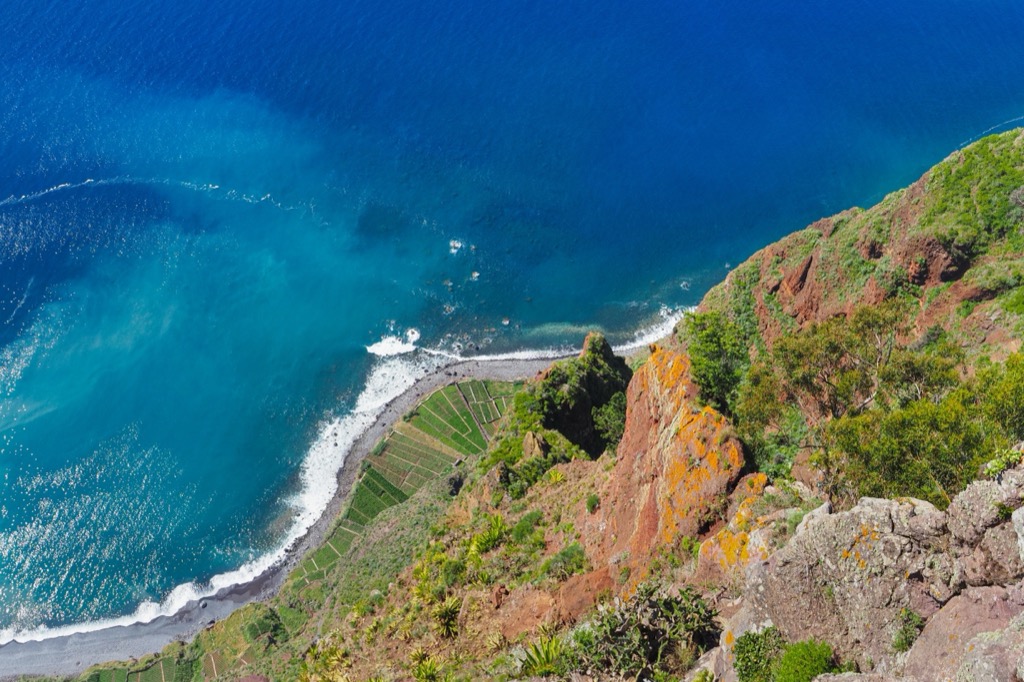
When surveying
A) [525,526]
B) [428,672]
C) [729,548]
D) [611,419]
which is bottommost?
[428,672]

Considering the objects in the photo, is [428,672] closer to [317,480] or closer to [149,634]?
[317,480]

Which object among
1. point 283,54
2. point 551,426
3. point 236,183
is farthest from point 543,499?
point 283,54

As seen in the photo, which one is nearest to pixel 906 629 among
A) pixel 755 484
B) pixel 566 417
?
pixel 755 484

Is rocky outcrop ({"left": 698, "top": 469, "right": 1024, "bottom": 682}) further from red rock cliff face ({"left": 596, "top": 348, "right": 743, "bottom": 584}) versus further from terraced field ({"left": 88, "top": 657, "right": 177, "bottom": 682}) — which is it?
terraced field ({"left": 88, "top": 657, "right": 177, "bottom": 682})

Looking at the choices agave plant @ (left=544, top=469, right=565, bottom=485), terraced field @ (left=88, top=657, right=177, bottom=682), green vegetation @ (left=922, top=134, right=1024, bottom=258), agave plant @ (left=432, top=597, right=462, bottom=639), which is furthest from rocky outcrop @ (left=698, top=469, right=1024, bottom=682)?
terraced field @ (left=88, top=657, right=177, bottom=682)

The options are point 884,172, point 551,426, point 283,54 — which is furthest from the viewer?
point 283,54

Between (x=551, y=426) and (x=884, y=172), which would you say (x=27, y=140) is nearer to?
(x=551, y=426)

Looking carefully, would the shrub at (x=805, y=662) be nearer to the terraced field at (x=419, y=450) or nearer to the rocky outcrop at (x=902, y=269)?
the rocky outcrop at (x=902, y=269)
